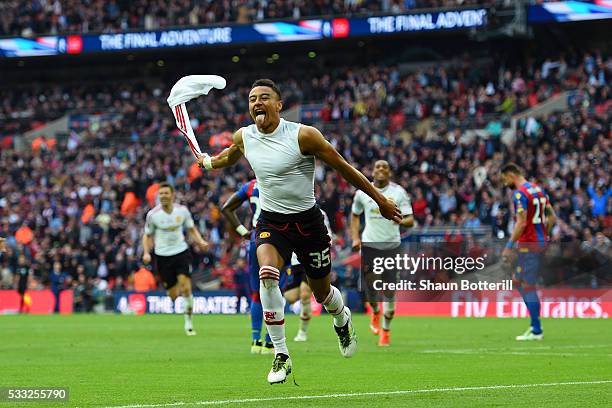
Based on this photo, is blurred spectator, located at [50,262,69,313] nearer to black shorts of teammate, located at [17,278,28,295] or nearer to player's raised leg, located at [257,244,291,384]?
black shorts of teammate, located at [17,278,28,295]

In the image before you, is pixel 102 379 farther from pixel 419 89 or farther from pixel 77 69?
pixel 77 69

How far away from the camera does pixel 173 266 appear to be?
21.8 meters

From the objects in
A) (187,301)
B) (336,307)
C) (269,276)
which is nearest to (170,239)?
(187,301)

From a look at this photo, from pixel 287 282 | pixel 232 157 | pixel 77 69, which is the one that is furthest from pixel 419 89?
pixel 232 157

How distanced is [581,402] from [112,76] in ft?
166

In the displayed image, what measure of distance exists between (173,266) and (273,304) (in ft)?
38.1

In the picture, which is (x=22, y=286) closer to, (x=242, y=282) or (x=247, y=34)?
(x=242, y=282)

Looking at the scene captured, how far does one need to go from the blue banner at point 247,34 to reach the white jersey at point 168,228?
79.5ft

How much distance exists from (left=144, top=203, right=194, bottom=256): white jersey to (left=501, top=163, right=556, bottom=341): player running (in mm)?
6437

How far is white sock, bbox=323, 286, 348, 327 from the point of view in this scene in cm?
1093

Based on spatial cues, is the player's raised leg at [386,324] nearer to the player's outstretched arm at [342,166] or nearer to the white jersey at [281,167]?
the white jersey at [281,167]

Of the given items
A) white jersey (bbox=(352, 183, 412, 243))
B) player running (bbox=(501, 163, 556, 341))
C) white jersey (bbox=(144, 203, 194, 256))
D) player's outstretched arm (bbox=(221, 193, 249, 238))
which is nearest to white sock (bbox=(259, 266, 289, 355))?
player's outstretched arm (bbox=(221, 193, 249, 238))

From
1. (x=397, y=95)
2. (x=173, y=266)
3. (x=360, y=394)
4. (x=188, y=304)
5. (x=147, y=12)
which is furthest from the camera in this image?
(x=147, y=12)

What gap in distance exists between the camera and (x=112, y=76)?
189 ft
